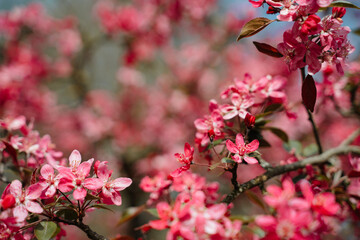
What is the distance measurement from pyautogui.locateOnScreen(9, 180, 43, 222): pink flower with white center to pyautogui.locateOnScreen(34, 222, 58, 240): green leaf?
43mm

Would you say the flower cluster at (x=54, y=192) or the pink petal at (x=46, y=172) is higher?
the pink petal at (x=46, y=172)

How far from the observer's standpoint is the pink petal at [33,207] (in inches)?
27.7

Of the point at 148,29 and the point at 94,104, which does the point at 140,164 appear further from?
the point at 148,29

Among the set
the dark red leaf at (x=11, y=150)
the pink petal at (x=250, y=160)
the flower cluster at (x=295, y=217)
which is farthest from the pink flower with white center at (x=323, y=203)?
the dark red leaf at (x=11, y=150)

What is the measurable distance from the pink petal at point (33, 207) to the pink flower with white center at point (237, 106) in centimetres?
53

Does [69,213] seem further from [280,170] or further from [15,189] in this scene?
[280,170]

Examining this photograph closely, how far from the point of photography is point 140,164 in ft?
10.00

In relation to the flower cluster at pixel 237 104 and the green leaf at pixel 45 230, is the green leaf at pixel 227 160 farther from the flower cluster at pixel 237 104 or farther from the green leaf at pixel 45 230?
the green leaf at pixel 45 230

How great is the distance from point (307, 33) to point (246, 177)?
97.9 inches

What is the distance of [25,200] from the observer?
28.2 inches

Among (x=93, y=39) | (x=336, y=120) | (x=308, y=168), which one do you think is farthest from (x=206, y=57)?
(x=308, y=168)

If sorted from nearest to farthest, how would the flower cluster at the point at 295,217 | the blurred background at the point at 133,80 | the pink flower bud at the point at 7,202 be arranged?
the flower cluster at the point at 295,217 → the pink flower bud at the point at 7,202 → the blurred background at the point at 133,80

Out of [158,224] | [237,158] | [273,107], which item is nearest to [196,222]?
[158,224]

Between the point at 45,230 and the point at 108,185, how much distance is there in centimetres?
18
